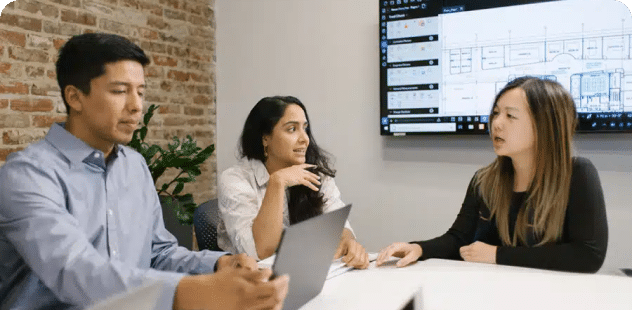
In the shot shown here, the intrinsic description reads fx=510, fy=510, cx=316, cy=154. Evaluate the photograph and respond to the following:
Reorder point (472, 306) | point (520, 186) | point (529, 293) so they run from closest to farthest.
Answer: point (472, 306) < point (529, 293) < point (520, 186)

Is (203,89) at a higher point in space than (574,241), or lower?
higher

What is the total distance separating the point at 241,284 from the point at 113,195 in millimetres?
681

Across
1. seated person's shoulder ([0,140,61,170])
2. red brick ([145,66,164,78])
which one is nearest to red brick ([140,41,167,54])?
red brick ([145,66,164,78])

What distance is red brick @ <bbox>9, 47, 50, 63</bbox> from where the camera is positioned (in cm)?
267

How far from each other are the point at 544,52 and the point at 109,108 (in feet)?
7.53

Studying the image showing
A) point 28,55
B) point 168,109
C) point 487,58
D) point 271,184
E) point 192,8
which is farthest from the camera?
point 192,8

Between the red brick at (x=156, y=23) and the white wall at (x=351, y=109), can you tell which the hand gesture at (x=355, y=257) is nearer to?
the white wall at (x=351, y=109)

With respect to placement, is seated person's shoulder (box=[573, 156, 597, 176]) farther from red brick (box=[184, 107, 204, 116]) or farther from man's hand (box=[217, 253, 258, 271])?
red brick (box=[184, 107, 204, 116])

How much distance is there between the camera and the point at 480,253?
174 cm

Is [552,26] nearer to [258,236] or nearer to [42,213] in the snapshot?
[258,236]

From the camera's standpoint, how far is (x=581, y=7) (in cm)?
265

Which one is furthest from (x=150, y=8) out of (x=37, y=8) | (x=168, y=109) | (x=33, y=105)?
(x=33, y=105)

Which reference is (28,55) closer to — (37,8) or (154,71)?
(37,8)

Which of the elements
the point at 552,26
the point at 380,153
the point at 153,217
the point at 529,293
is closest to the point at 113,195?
the point at 153,217
